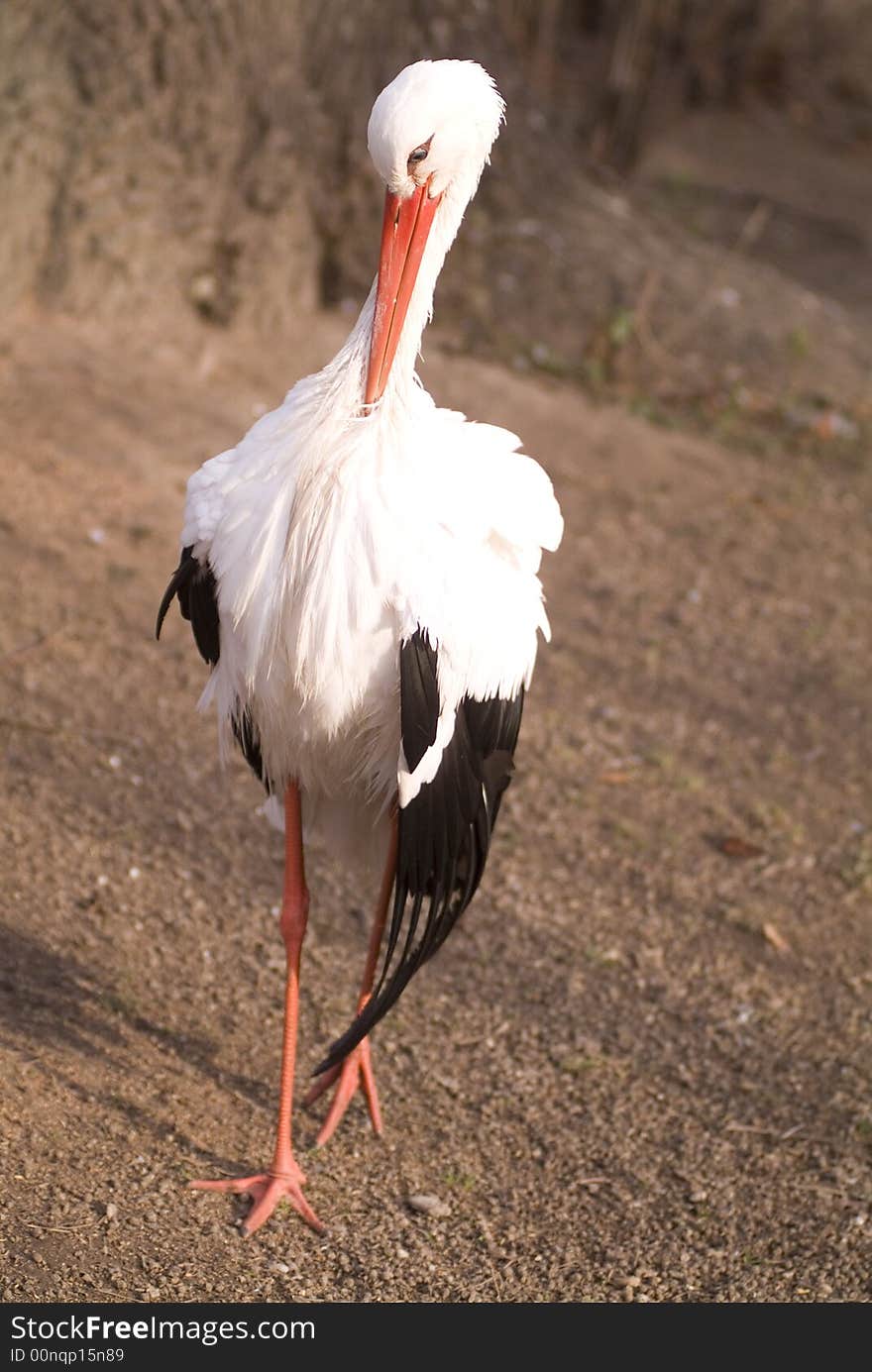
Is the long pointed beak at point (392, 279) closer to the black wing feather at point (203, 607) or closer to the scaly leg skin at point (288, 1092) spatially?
the black wing feather at point (203, 607)

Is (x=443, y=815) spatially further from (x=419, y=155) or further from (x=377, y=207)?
(x=377, y=207)

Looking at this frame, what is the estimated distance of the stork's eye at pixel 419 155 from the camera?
2.87m

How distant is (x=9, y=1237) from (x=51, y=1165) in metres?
0.22

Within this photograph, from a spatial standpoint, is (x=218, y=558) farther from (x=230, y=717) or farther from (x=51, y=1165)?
(x=51, y=1165)

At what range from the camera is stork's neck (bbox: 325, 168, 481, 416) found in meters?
2.97

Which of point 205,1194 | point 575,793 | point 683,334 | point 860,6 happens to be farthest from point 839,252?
point 205,1194

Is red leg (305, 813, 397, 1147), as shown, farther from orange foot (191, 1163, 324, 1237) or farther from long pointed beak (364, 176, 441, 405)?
long pointed beak (364, 176, 441, 405)

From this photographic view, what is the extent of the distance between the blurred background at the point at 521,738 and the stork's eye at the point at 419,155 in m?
1.99

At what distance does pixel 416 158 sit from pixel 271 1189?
2066mm

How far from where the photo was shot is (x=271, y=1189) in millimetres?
3205

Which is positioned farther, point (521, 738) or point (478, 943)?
point (521, 738)

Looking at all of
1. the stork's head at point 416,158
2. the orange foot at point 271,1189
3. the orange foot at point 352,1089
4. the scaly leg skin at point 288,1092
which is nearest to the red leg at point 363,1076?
the orange foot at point 352,1089

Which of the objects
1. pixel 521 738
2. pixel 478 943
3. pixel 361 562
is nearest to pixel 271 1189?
pixel 478 943

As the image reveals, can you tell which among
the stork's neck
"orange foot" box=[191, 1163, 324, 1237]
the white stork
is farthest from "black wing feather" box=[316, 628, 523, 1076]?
the stork's neck
